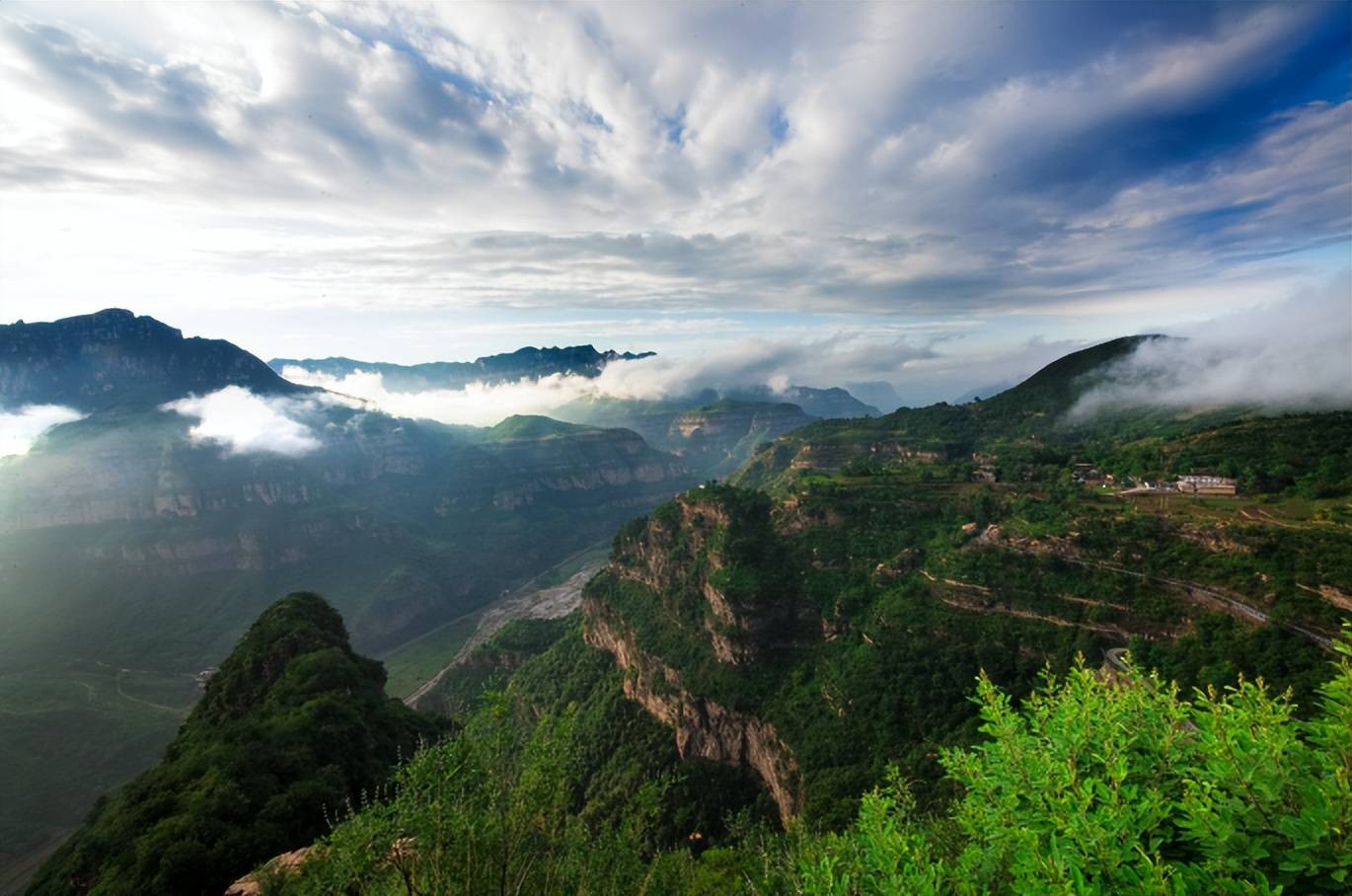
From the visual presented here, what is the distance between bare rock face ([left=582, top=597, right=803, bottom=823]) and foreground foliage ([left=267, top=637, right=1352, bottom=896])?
2200 inches

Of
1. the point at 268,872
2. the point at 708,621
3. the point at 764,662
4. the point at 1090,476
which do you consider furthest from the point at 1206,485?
the point at 268,872

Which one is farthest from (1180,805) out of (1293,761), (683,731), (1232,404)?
(1232,404)

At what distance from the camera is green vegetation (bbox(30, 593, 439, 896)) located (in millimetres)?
29125

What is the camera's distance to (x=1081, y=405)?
467 ft

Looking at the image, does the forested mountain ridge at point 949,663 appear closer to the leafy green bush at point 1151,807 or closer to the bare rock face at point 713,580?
the leafy green bush at point 1151,807

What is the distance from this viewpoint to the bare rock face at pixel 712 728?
217 ft

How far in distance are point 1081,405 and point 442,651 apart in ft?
672

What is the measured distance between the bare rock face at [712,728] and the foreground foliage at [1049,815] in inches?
2200

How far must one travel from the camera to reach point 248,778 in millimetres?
34938

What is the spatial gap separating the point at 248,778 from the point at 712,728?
194 feet

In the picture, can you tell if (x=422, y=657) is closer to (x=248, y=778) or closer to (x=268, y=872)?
(x=248, y=778)

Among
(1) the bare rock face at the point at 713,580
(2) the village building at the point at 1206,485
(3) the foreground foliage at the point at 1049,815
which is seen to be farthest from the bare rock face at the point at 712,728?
(2) the village building at the point at 1206,485

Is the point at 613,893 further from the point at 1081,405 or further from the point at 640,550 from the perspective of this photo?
the point at 1081,405

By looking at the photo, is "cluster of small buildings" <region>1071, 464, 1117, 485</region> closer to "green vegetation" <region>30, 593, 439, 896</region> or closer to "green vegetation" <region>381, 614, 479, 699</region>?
"green vegetation" <region>30, 593, 439, 896</region>
